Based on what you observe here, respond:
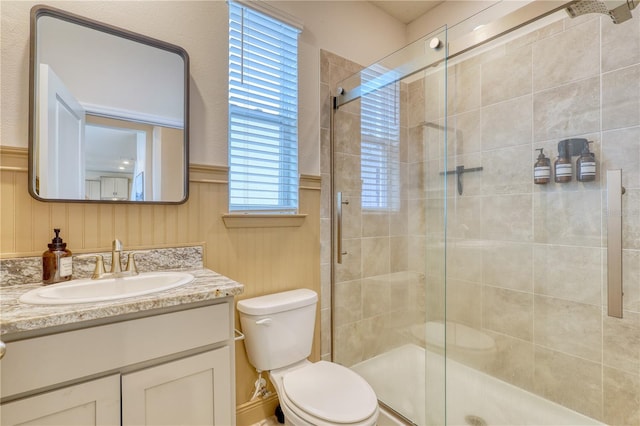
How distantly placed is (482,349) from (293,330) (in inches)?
49.9

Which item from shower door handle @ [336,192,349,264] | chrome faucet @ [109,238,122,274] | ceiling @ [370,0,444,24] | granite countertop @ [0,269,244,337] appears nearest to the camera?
granite countertop @ [0,269,244,337]

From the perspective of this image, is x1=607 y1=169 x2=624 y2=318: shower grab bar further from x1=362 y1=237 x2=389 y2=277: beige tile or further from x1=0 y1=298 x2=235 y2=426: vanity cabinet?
x1=0 y1=298 x2=235 y2=426: vanity cabinet

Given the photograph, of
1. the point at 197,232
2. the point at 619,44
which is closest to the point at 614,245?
the point at 619,44

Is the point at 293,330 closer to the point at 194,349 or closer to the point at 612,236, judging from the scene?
the point at 194,349

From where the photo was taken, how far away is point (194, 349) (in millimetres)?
981

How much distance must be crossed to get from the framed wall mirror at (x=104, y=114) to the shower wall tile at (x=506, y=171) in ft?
5.87

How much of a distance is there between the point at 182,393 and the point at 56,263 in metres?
0.66

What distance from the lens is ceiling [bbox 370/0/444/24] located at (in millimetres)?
2156

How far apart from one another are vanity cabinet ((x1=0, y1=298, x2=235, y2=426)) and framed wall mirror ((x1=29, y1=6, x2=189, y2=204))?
0.62 meters

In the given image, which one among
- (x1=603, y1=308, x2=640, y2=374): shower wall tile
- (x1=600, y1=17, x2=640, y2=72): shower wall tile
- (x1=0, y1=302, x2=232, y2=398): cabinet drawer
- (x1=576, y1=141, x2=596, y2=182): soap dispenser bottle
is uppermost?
(x1=600, y1=17, x2=640, y2=72): shower wall tile

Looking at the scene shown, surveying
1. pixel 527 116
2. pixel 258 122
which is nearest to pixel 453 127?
pixel 527 116

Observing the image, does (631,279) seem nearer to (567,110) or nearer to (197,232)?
(567,110)

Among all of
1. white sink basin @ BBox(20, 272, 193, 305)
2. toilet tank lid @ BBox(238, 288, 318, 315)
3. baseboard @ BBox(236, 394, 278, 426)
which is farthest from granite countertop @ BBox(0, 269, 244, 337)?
baseboard @ BBox(236, 394, 278, 426)

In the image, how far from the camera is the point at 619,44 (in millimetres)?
1398
